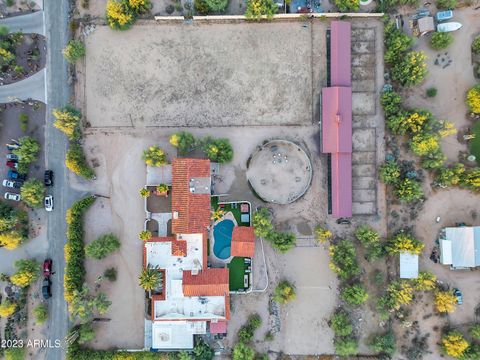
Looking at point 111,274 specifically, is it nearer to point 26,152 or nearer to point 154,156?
point 154,156

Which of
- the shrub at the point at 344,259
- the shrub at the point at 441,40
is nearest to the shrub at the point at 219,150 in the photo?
the shrub at the point at 344,259

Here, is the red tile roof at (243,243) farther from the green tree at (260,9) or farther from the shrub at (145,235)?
the green tree at (260,9)

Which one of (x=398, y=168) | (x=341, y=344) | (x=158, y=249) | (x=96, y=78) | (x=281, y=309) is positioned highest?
(x=96, y=78)

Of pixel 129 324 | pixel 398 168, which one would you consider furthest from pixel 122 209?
pixel 398 168

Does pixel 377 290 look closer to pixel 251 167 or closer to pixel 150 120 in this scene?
pixel 251 167

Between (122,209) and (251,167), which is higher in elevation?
(251,167)
